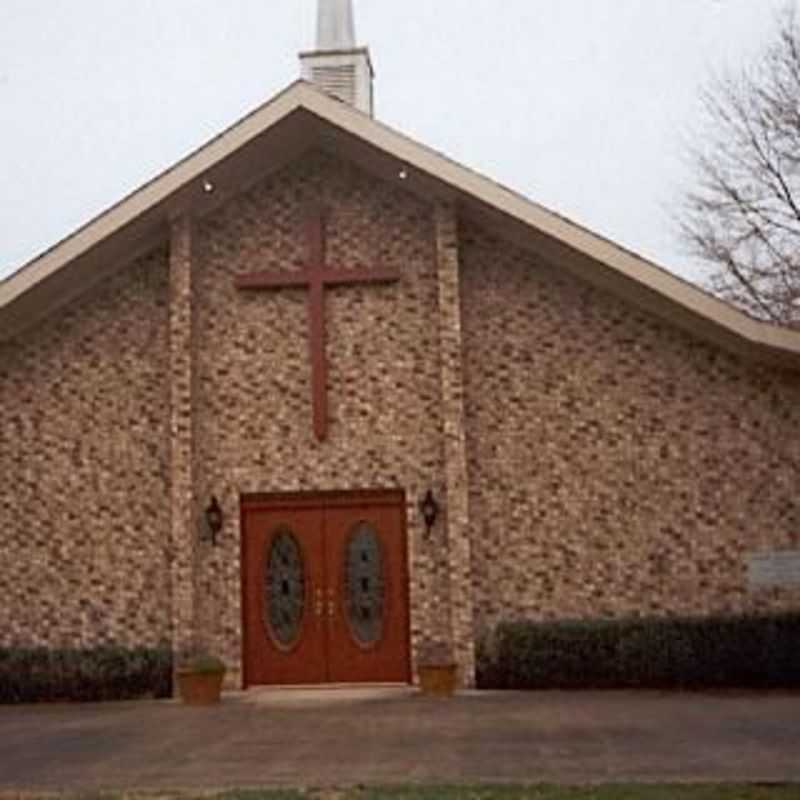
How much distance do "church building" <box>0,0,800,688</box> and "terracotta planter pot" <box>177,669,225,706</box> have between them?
1.06 m

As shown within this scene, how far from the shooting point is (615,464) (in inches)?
688

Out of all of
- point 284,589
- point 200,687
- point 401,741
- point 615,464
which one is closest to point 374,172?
point 615,464

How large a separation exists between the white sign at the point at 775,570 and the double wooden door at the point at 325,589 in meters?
4.09

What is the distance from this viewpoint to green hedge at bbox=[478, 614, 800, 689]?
16.6 metres

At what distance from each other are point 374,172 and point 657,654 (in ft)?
22.1

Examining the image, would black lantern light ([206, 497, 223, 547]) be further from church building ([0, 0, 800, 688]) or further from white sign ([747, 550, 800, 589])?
white sign ([747, 550, 800, 589])

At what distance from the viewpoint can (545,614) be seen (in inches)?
683

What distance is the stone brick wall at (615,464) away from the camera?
1723 cm

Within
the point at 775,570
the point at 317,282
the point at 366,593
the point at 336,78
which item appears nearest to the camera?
the point at 775,570

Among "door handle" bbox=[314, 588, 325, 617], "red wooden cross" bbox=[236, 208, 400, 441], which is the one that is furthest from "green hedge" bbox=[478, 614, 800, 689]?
"red wooden cross" bbox=[236, 208, 400, 441]

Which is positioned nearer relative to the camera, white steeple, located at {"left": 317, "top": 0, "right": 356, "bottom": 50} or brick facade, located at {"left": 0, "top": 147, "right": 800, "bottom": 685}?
brick facade, located at {"left": 0, "top": 147, "right": 800, "bottom": 685}

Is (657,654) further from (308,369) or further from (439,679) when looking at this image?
(308,369)

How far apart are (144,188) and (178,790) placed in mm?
9308

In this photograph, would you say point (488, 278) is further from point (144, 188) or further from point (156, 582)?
point (156, 582)
